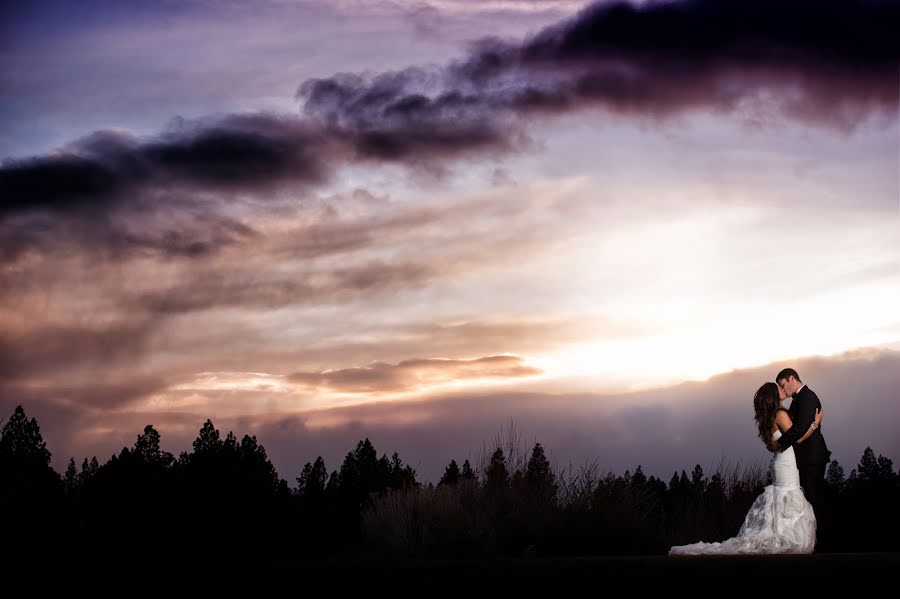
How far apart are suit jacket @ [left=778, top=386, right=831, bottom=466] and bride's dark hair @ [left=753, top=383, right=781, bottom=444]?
0.70ft

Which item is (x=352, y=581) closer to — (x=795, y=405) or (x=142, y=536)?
(x=795, y=405)

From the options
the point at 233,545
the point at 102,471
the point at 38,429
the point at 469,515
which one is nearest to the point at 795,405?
the point at 469,515

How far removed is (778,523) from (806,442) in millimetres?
1106

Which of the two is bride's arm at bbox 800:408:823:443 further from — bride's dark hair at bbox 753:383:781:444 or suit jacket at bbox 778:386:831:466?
bride's dark hair at bbox 753:383:781:444

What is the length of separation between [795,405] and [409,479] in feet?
20.4

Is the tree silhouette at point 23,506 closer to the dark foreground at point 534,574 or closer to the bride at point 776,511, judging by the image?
the dark foreground at point 534,574

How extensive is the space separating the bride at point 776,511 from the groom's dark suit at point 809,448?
99 millimetres

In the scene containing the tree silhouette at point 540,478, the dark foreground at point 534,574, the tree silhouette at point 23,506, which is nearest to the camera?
the dark foreground at point 534,574


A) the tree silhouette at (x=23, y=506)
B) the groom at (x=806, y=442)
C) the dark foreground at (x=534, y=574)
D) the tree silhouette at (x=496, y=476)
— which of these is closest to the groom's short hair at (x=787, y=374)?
the groom at (x=806, y=442)

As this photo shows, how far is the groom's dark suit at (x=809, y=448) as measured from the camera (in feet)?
45.6

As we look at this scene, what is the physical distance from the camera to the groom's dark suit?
13.9m

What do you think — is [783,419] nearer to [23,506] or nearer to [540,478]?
[540,478]

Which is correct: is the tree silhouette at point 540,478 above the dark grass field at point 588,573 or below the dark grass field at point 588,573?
above

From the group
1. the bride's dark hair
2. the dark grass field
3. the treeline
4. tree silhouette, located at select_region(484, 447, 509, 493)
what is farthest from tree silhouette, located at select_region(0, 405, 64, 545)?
the bride's dark hair
